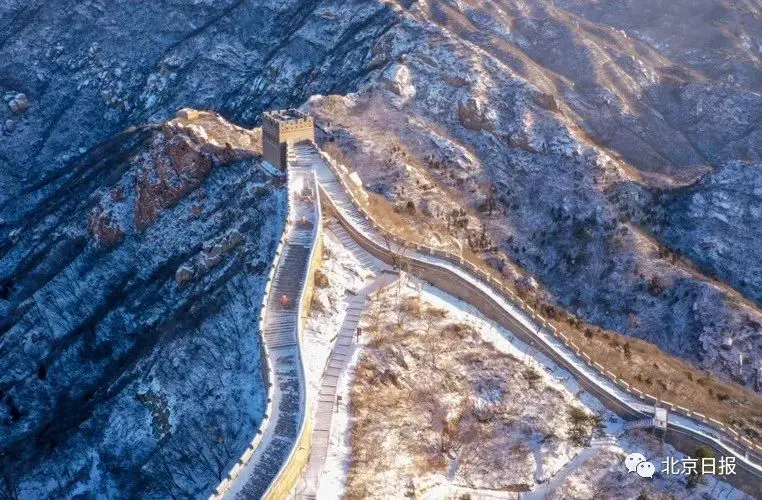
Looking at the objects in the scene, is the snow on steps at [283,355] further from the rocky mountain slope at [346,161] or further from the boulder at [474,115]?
the boulder at [474,115]


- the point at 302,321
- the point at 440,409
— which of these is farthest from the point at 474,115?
the point at 440,409

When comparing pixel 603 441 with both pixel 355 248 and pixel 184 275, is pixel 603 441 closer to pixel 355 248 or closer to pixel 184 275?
pixel 355 248

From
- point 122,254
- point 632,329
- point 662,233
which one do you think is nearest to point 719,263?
point 662,233

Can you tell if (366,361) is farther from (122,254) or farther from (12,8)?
(12,8)

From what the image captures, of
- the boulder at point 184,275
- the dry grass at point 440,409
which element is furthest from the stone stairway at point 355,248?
the boulder at point 184,275

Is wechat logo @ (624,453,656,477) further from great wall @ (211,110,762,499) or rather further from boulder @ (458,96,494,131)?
boulder @ (458,96,494,131)
